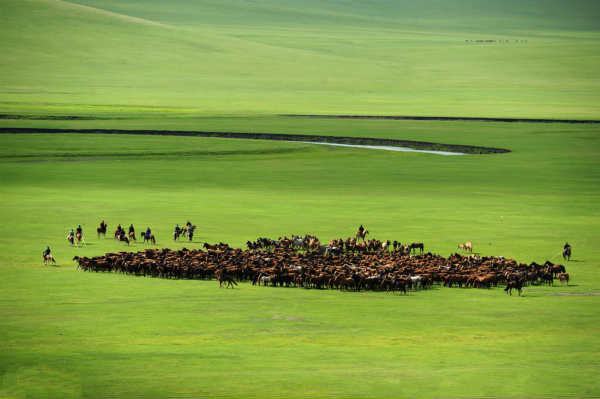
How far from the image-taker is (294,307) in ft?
74.9

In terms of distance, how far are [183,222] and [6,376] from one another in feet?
64.8

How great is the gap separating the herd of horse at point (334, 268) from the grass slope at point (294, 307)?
0.61 meters

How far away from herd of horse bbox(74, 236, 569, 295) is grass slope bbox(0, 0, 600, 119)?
6674 centimetres

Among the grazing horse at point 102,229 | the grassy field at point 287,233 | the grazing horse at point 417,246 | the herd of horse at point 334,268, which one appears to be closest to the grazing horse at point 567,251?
the grassy field at point 287,233

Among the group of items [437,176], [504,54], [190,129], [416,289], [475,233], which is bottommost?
[416,289]

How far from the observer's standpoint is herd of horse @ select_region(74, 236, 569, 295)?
25.4 m

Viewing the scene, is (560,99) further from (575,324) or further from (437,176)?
(575,324)

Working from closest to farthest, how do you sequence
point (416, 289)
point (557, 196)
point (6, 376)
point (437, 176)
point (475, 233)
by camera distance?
point (6, 376) → point (416, 289) → point (475, 233) → point (557, 196) → point (437, 176)

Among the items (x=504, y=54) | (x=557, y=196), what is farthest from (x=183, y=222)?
(x=504, y=54)

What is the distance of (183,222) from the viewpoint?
121 feet

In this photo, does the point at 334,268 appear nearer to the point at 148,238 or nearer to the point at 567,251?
the point at 567,251

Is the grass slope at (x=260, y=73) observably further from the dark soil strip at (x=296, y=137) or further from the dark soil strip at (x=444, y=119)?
the dark soil strip at (x=296, y=137)

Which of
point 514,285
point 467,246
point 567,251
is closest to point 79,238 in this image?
point 467,246

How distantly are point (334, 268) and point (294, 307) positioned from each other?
3.69m
